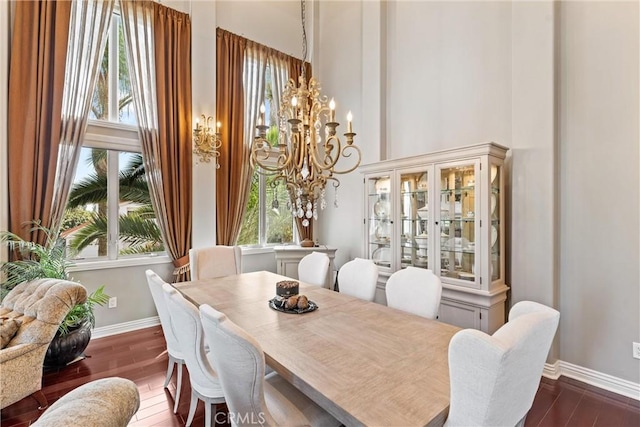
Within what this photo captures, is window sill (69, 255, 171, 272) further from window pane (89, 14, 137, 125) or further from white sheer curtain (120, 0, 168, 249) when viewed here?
window pane (89, 14, 137, 125)

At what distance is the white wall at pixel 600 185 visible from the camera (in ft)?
7.95

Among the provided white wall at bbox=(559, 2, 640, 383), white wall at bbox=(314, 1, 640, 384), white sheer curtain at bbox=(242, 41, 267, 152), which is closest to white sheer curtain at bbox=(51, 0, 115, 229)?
white sheer curtain at bbox=(242, 41, 267, 152)

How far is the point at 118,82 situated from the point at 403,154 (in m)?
3.66

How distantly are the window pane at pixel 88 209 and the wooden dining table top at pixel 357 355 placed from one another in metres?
2.04

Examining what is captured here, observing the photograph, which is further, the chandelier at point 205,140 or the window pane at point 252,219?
the window pane at point 252,219

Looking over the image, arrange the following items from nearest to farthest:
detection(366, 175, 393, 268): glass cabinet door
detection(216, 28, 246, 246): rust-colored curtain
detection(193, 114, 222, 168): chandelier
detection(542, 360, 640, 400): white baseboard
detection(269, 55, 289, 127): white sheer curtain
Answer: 1. detection(542, 360, 640, 400): white baseboard
2. detection(366, 175, 393, 268): glass cabinet door
3. detection(193, 114, 222, 168): chandelier
4. detection(216, 28, 246, 246): rust-colored curtain
5. detection(269, 55, 289, 127): white sheer curtain

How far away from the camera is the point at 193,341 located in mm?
1667

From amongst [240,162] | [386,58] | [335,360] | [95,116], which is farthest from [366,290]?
[95,116]

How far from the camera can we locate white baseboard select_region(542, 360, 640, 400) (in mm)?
2408

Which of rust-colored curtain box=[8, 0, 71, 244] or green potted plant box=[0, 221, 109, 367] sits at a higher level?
rust-colored curtain box=[8, 0, 71, 244]

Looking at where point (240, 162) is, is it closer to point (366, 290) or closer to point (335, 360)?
point (366, 290)

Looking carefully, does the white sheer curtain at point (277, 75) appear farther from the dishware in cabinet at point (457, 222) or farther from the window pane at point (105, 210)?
the dishware in cabinet at point (457, 222)

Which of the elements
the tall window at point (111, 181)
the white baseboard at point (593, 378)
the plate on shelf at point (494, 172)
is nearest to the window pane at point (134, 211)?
the tall window at point (111, 181)

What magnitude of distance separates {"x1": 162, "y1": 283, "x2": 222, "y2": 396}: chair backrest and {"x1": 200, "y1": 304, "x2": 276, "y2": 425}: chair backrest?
0.31 m
